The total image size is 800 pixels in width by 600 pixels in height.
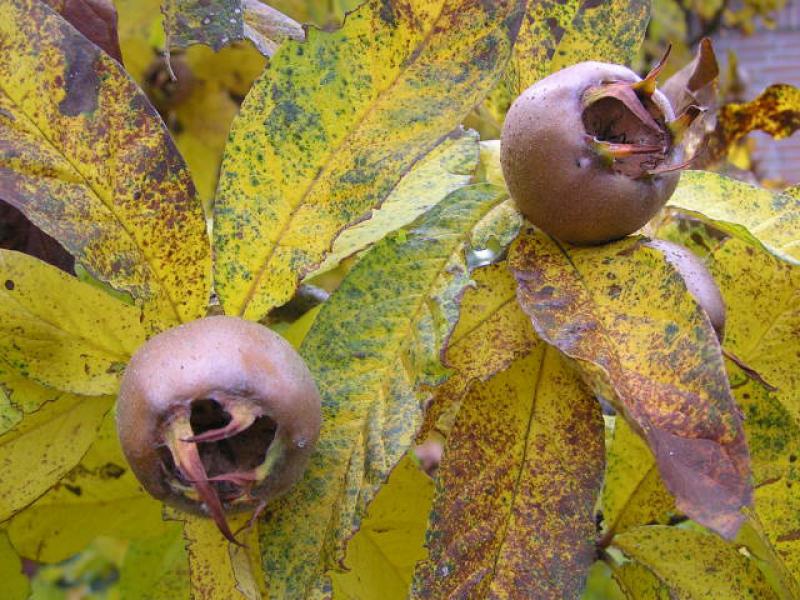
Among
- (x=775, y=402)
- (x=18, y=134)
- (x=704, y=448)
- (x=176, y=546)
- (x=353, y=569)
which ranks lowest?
(x=176, y=546)

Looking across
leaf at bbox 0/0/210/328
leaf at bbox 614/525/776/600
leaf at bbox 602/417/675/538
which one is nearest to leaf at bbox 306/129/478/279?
leaf at bbox 0/0/210/328

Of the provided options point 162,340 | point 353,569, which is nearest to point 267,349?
point 162,340

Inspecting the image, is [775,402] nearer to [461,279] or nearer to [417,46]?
[461,279]

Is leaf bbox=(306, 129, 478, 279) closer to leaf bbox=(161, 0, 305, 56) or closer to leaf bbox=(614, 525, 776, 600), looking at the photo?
leaf bbox=(161, 0, 305, 56)

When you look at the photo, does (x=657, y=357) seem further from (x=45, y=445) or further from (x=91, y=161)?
(x=45, y=445)

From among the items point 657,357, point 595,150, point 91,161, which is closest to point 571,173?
point 595,150

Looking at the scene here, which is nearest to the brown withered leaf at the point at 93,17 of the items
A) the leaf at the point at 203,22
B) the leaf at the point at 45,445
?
the leaf at the point at 203,22
